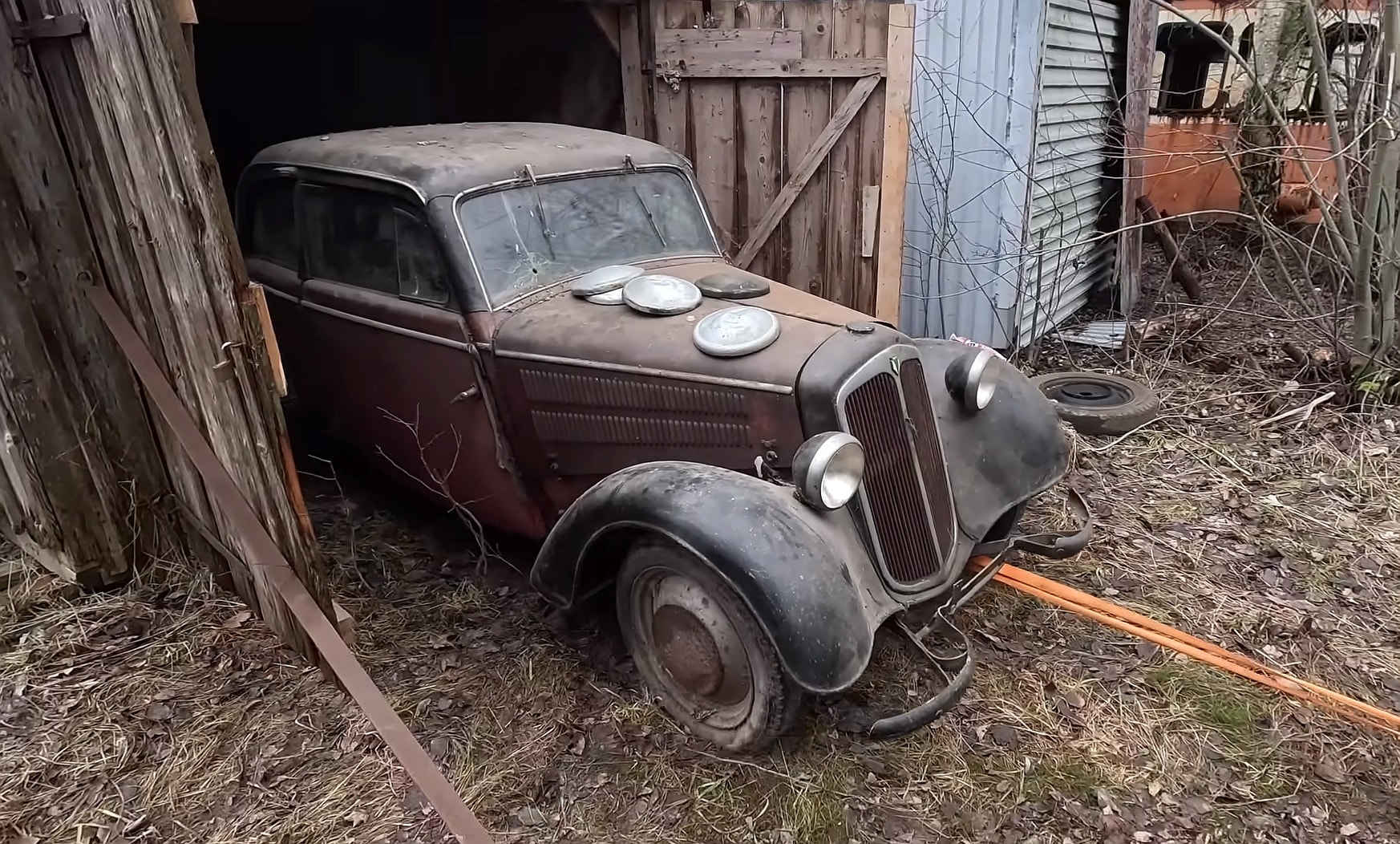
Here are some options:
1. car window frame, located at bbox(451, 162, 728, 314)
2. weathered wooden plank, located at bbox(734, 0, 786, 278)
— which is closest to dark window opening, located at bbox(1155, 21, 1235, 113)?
weathered wooden plank, located at bbox(734, 0, 786, 278)

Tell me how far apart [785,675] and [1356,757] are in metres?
1.84

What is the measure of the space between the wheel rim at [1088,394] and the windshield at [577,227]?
2474 mm

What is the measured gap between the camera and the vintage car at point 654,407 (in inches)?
100

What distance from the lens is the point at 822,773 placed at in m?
2.68

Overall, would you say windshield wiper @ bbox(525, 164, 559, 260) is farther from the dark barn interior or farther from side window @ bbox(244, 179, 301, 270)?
the dark barn interior

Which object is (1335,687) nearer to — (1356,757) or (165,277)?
(1356,757)

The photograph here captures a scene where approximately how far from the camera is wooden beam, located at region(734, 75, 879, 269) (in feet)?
16.0

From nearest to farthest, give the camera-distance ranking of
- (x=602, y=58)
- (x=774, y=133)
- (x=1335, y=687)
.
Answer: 1. (x=1335, y=687)
2. (x=774, y=133)
3. (x=602, y=58)

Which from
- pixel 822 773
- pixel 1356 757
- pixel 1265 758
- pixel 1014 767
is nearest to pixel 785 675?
pixel 822 773

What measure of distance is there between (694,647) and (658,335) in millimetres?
1054

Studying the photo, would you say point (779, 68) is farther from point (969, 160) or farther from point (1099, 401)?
point (1099, 401)

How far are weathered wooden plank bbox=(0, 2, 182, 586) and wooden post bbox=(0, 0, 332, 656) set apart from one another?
3cm

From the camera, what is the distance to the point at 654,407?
117 inches

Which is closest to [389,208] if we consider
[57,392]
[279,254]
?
[279,254]
